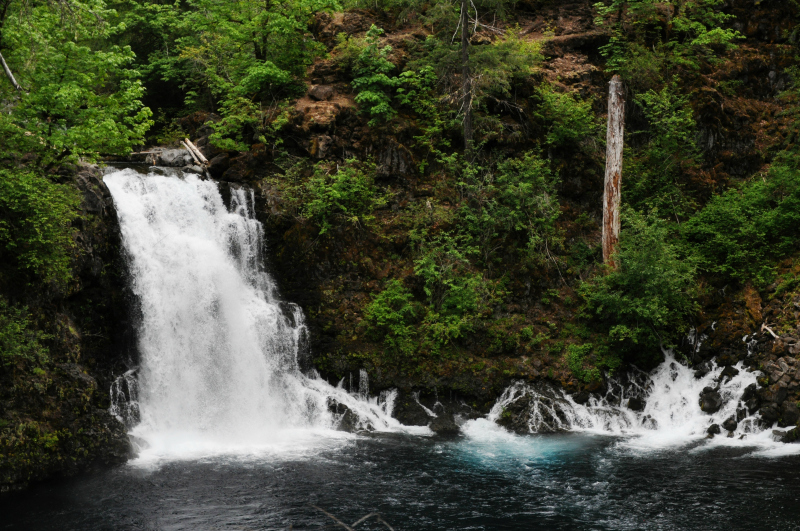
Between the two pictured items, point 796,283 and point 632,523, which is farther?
point 796,283

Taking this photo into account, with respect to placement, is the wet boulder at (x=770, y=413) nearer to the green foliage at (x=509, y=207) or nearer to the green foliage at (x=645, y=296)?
the green foliage at (x=645, y=296)

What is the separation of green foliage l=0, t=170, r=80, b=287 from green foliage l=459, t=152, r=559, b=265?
10192 millimetres

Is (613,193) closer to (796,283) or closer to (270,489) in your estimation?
(796,283)

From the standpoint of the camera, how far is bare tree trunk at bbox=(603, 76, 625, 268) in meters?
19.2

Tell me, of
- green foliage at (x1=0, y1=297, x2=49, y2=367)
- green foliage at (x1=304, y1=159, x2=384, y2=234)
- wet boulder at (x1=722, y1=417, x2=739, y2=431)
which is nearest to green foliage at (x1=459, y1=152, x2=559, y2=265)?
green foliage at (x1=304, y1=159, x2=384, y2=234)

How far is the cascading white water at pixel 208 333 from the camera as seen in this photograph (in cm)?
1498

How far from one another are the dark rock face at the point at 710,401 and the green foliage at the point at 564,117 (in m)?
8.49

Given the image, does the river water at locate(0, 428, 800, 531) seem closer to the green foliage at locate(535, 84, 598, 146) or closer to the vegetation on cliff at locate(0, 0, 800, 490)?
the vegetation on cliff at locate(0, 0, 800, 490)

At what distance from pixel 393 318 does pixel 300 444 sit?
4.26m

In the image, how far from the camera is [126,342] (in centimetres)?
1520

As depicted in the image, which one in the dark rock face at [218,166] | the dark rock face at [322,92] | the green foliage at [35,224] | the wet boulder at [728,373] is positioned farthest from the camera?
the dark rock face at [322,92]

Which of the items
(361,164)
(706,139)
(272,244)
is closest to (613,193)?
(706,139)

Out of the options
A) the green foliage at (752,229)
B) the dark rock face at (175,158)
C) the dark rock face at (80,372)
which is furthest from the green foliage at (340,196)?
the green foliage at (752,229)

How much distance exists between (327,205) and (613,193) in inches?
328
